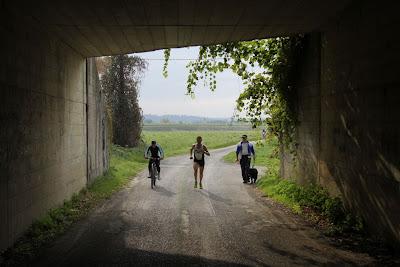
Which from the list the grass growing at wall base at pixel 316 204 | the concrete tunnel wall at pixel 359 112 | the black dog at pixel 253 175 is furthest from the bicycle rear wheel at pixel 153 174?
the concrete tunnel wall at pixel 359 112

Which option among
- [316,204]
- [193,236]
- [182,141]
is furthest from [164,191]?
[182,141]

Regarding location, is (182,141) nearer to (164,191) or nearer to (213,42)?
(164,191)

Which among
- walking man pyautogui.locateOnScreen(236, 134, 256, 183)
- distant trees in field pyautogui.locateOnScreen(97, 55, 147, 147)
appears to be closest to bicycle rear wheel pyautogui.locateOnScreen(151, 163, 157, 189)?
walking man pyautogui.locateOnScreen(236, 134, 256, 183)

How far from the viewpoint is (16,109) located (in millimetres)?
7785

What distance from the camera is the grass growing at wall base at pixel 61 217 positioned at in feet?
23.8

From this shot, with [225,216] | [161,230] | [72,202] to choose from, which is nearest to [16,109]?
[161,230]

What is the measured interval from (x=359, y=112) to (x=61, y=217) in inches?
→ 268

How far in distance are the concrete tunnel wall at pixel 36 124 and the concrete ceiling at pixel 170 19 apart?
0.53 metres

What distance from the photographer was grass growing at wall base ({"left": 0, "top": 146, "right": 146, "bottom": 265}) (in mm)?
7262

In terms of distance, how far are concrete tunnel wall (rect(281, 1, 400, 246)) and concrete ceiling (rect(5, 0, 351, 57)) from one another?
836 millimetres

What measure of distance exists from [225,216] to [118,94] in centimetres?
2449

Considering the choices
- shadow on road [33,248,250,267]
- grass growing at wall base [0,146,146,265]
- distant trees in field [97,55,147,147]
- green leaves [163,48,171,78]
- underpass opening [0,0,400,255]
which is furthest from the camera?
distant trees in field [97,55,147,147]

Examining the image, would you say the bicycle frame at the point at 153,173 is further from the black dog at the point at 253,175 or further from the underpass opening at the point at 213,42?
the black dog at the point at 253,175

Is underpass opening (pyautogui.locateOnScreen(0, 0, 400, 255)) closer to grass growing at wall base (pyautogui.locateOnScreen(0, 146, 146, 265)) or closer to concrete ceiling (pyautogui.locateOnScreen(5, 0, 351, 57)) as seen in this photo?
concrete ceiling (pyautogui.locateOnScreen(5, 0, 351, 57))
